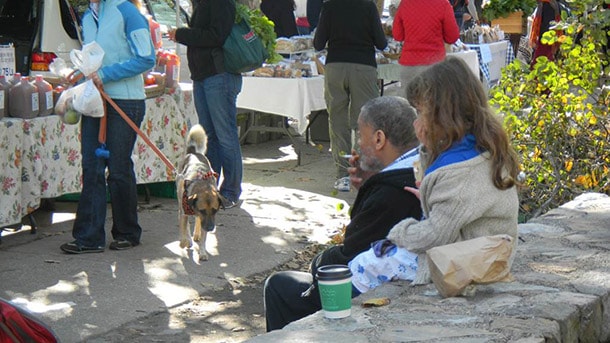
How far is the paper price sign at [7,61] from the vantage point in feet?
27.2

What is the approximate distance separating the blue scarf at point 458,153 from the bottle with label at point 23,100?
4.27 metres

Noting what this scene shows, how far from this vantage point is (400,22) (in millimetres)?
10453

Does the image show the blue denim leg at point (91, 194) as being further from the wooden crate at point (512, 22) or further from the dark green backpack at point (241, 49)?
the wooden crate at point (512, 22)

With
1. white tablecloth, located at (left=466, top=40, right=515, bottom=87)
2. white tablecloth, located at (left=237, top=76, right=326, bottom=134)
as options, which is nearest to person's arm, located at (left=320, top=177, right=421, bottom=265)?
white tablecloth, located at (left=237, top=76, right=326, bottom=134)

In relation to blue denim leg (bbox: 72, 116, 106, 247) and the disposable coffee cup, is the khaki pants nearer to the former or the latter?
blue denim leg (bbox: 72, 116, 106, 247)

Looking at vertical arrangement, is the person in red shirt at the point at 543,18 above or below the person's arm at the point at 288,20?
above

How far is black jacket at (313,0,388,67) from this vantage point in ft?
31.6

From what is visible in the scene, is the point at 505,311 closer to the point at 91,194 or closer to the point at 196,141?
the point at 91,194

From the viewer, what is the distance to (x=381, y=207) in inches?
172

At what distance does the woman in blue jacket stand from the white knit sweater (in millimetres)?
3520

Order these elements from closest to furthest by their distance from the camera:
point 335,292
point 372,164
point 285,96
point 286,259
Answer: point 335,292 → point 372,164 → point 286,259 → point 285,96

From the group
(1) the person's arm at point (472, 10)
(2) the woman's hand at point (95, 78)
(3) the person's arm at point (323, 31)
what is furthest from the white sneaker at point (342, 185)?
(1) the person's arm at point (472, 10)

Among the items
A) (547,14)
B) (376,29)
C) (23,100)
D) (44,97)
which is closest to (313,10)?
(547,14)

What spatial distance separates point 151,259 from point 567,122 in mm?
2929
